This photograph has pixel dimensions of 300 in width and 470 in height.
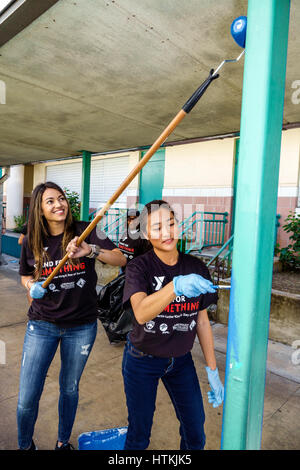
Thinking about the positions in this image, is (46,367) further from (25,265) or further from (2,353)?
(2,353)

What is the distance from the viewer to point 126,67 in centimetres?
320

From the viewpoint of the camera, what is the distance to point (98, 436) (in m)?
2.27

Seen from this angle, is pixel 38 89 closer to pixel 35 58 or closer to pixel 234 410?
pixel 35 58

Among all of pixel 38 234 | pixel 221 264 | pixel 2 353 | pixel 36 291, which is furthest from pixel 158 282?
pixel 221 264

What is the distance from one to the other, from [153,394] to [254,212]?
123cm

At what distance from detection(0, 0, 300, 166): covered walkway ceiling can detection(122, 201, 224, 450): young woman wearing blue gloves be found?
5.15ft

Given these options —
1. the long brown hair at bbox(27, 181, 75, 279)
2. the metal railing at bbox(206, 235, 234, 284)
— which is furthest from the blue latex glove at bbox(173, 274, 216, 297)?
the metal railing at bbox(206, 235, 234, 284)

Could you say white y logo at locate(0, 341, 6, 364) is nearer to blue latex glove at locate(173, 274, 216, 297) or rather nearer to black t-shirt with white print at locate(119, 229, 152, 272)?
black t-shirt with white print at locate(119, 229, 152, 272)

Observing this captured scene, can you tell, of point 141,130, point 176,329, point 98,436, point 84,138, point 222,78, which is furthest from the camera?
point 84,138

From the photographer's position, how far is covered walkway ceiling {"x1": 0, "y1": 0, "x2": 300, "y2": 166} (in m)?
2.38

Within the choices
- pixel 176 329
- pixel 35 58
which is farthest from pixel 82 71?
pixel 176 329

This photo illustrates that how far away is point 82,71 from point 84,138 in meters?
2.95

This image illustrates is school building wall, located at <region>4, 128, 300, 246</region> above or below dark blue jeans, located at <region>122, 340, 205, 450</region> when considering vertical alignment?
above

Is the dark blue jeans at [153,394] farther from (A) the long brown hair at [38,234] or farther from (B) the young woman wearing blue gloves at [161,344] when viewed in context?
(A) the long brown hair at [38,234]
